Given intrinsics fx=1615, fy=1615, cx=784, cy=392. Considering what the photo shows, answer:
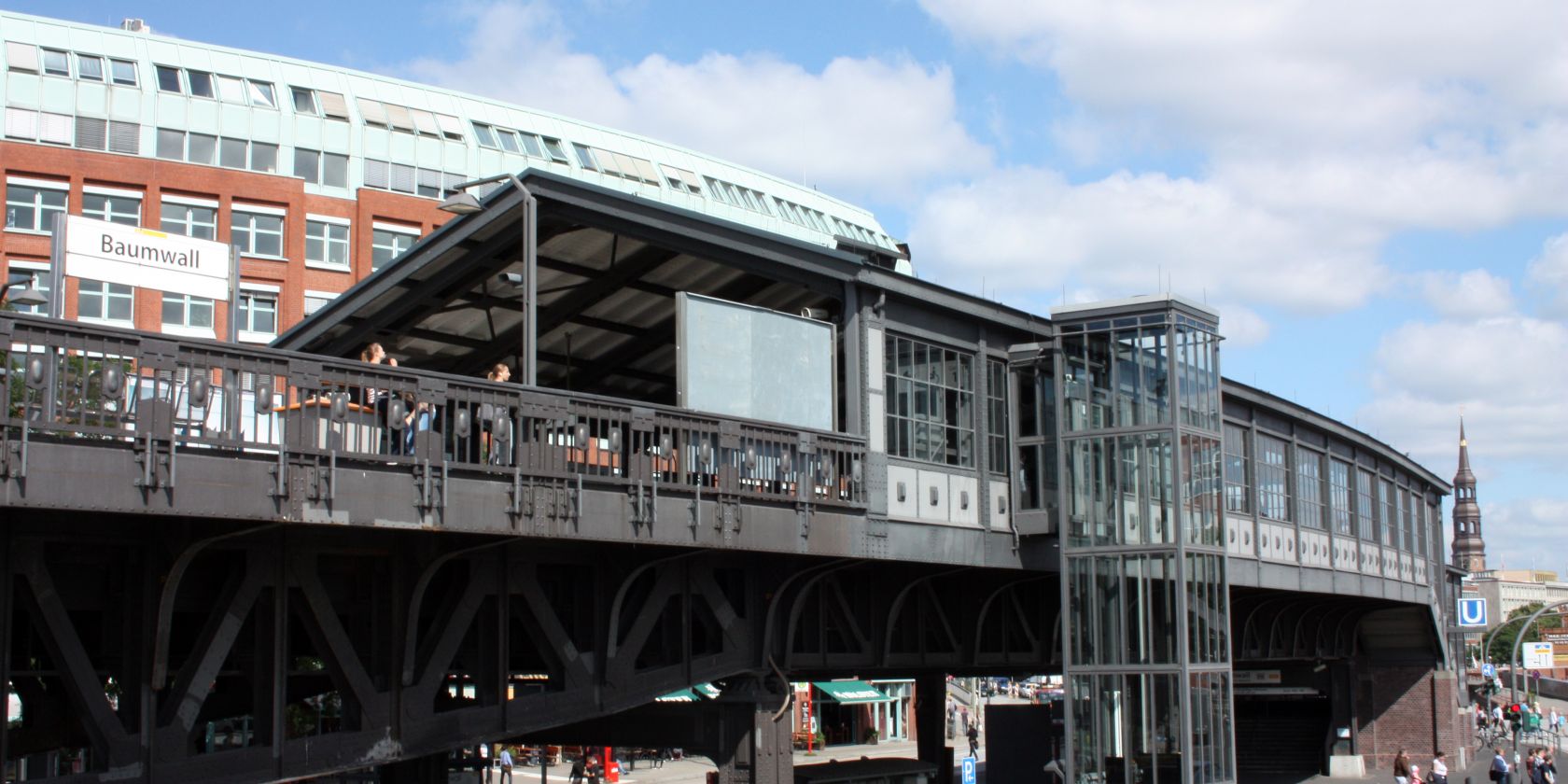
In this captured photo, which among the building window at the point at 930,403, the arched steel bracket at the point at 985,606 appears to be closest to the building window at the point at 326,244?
the arched steel bracket at the point at 985,606

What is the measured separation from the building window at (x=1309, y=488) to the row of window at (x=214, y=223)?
31.2m

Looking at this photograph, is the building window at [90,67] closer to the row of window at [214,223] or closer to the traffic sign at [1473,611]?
the row of window at [214,223]

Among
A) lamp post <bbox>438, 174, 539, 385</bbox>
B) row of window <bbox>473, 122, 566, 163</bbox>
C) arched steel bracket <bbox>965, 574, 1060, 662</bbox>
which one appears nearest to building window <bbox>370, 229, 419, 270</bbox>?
row of window <bbox>473, 122, 566, 163</bbox>

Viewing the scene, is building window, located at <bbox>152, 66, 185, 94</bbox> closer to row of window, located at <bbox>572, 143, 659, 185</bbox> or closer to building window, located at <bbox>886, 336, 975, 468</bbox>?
row of window, located at <bbox>572, 143, 659, 185</bbox>

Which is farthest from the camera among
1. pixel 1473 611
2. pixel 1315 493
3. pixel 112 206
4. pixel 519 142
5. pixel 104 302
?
pixel 519 142

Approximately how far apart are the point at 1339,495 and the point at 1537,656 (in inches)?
512

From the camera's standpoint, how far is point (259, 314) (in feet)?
208

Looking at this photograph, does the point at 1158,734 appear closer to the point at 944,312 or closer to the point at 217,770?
the point at 944,312

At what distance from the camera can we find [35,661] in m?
19.4

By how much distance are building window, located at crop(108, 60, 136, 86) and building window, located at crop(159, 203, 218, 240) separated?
18.2ft

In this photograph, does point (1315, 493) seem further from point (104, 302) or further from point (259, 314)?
point (104, 302)

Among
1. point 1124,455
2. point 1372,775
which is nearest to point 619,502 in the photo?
point 1124,455

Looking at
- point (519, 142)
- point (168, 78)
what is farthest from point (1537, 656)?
point (168, 78)

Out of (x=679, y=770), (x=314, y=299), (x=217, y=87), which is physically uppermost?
(x=217, y=87)
